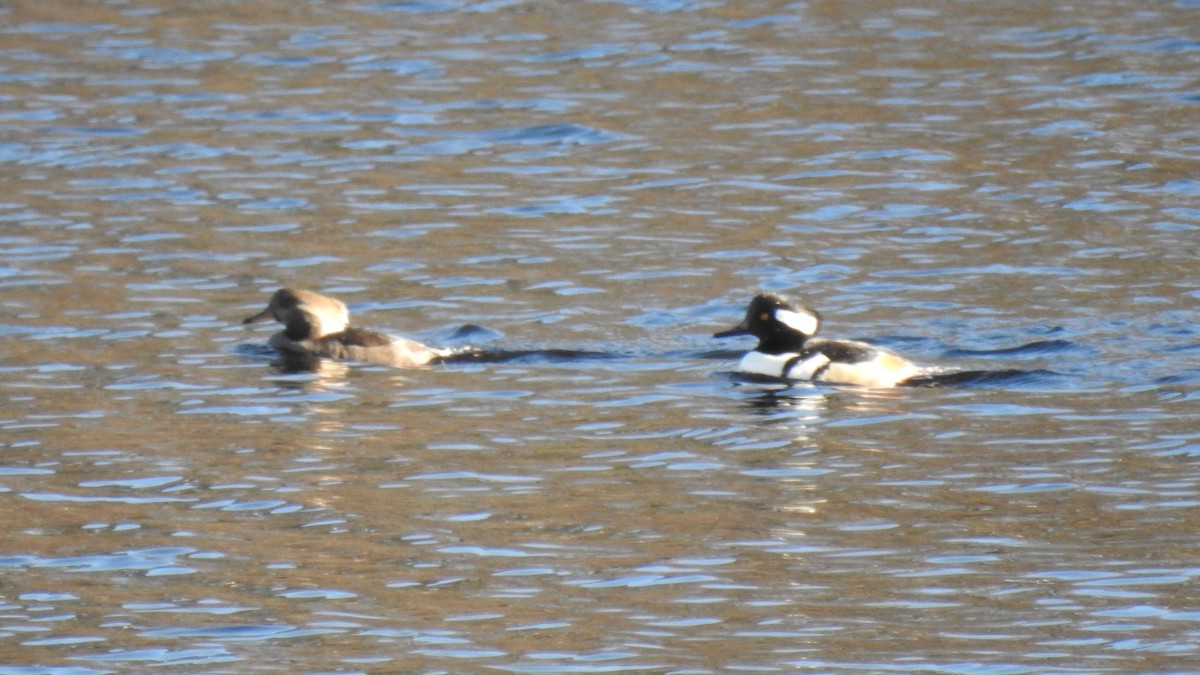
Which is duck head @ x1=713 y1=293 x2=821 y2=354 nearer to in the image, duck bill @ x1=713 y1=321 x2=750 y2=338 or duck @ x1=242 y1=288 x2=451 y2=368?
duck bill @ x1=713 y1=321 x2=750 y2=338

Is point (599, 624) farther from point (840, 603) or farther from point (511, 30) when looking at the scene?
point (511, 30)

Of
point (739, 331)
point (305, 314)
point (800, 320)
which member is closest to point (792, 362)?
point (800, 320)

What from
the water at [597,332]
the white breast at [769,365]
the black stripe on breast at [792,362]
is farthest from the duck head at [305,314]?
the black stripe on breast at [792,362]

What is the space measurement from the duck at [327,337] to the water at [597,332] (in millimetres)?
232

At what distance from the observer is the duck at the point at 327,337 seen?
13.6 m

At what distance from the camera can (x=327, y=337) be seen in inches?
551

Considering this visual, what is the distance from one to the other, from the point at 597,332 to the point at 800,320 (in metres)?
1.33

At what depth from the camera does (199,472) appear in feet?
34.2

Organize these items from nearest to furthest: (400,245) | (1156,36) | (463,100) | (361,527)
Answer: (361,527), (400,245), (463,100), (1156,36)

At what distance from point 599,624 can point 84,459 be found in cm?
385

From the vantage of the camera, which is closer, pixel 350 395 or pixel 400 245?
pixel 350 395

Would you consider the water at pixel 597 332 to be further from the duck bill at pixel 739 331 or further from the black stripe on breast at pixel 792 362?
the black stripe on breast at pixel 792 362

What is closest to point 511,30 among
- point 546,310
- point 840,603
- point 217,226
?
point 217,226

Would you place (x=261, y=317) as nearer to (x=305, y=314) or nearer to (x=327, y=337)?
(x=305, y=314)
